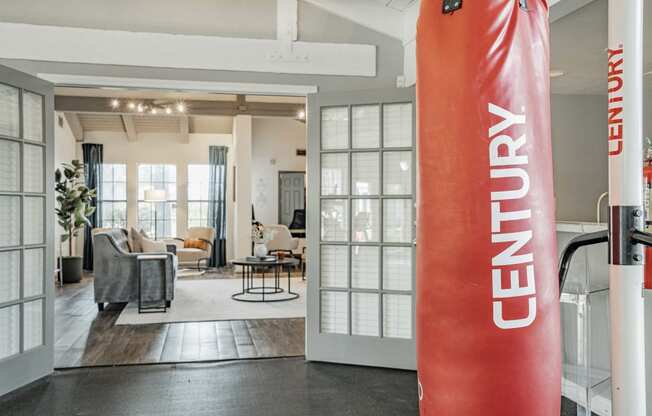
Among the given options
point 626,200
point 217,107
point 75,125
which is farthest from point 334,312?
point 75,125

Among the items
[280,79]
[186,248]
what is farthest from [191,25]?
[186,248]

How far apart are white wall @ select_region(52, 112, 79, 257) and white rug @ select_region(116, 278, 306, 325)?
10.8 ft

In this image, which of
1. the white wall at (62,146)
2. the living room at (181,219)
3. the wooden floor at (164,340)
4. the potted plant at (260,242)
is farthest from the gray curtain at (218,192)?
the wooden floor at (164,340)

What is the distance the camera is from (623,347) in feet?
3.77

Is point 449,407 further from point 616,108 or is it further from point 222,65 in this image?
point 222,65

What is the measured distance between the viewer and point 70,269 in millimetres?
8438

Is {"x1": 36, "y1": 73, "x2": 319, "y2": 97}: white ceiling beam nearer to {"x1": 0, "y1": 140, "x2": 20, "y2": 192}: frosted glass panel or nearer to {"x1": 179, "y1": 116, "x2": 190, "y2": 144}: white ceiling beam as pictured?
{"x1": 0, "y1": 140, "x2": 20, "y2": 192}: frosted glass panel

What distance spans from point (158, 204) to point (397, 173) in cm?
845

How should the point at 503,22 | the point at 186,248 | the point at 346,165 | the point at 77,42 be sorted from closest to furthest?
the point at 503,22
the point at 77,42
the point at 346,165
the point at 186,248

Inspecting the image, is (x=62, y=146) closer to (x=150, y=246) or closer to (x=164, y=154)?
(x=164, y=154)

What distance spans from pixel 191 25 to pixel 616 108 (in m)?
3.47

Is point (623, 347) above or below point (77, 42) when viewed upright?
below

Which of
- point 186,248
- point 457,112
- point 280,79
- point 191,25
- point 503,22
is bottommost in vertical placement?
point 186,248

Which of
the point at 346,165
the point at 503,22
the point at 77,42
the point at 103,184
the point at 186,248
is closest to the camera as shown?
the point at 503,22
